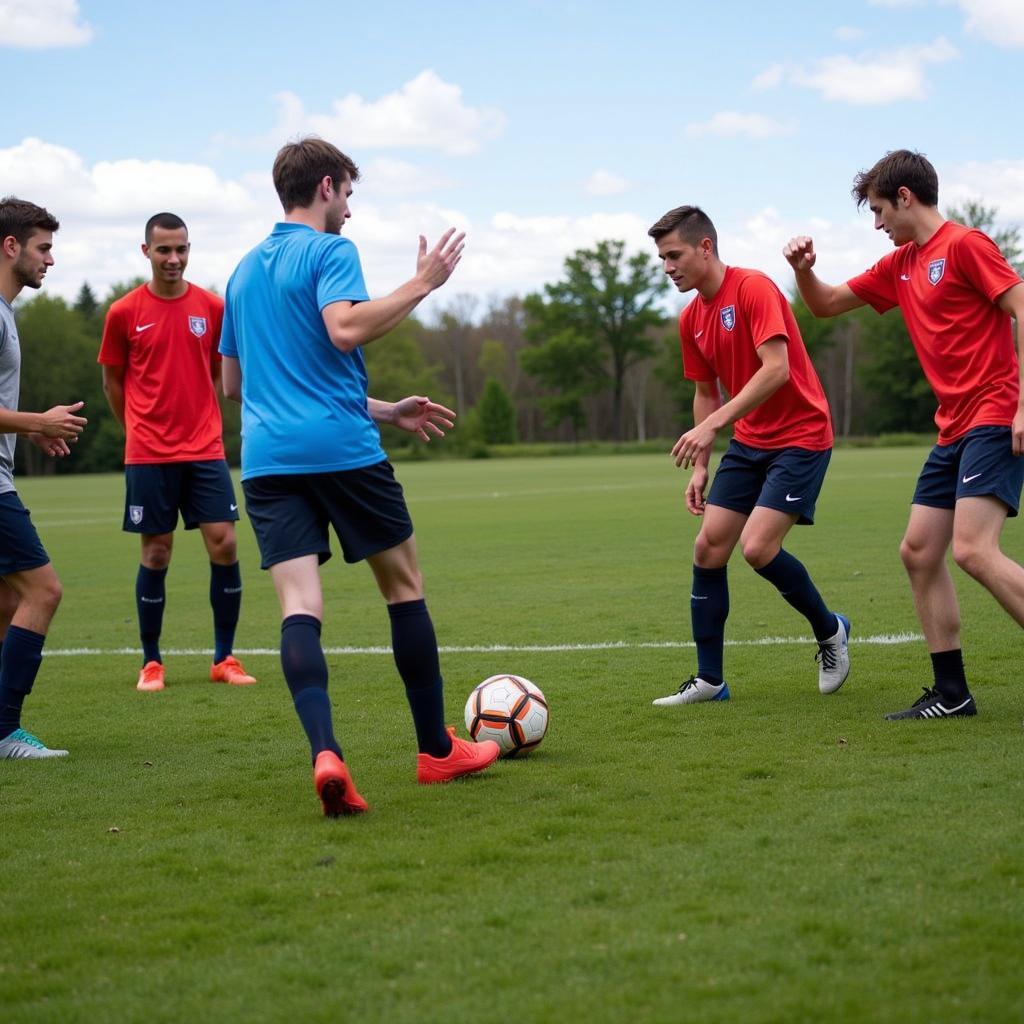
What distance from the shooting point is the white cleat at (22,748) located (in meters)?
5.80

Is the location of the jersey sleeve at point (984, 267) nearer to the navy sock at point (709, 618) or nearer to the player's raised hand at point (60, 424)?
the navy sock at point (709, 618)

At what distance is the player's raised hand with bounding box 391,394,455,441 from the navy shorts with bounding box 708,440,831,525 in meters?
1.89

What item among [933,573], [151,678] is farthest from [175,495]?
[933,573]

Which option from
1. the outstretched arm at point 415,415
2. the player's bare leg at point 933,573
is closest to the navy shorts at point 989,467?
the player's bare leg at point 933,573

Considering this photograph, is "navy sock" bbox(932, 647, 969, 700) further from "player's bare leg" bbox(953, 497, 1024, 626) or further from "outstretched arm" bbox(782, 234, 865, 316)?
"outstretched arm" bbox(782, 234, 865, 316)

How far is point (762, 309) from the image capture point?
625 centimetres

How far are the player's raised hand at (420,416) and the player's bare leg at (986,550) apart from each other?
7.22 ft

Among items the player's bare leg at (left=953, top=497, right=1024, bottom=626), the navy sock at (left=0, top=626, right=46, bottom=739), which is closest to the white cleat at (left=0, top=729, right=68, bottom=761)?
the navy sock at (left=0, top=626, right=46, bottom=739)

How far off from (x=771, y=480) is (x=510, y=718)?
1.99 meters

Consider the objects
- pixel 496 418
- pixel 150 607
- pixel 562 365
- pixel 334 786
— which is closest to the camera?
pixel 334 786

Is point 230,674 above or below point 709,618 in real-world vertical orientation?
below

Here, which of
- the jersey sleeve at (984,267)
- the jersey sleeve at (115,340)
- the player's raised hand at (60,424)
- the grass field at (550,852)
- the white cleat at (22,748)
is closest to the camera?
the grass field at (550,852)

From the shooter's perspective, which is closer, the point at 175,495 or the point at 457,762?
the point at 457,762

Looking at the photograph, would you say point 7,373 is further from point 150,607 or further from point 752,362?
point 752,362
